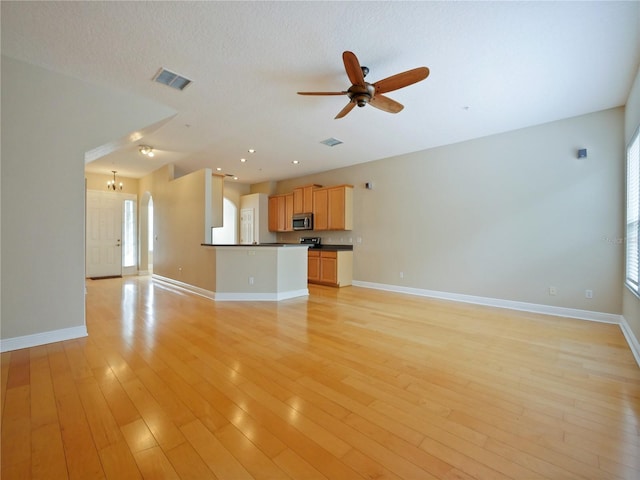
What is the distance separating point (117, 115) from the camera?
11.2ft

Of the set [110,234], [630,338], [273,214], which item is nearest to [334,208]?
[273,214]

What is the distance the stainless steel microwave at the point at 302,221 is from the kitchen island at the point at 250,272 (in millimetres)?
2322

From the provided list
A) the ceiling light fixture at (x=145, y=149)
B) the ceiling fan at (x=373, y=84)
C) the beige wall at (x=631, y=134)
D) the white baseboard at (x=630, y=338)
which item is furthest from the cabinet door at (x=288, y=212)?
the white baseboard at (x=630, y=338)

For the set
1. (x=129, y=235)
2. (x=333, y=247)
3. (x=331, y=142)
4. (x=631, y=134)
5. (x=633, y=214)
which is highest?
(x=331, y=142)

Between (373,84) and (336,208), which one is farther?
(336,208)

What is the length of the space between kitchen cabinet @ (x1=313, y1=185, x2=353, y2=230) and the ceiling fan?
364cm

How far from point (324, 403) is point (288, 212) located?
→ 255 inches

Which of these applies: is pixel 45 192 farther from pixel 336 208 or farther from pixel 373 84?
pixel 336 208

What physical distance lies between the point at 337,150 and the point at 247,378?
4578mm

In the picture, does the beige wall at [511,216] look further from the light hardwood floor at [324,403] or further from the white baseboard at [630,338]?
the light hardwood floor at [324,403]

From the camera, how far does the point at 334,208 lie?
6.89 metres

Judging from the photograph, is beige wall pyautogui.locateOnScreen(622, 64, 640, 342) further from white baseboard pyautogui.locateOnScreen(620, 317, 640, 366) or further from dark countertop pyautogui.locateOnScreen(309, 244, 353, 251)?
dark countertop pyautogui.locateOnScreen(309, 244, 353, 251)

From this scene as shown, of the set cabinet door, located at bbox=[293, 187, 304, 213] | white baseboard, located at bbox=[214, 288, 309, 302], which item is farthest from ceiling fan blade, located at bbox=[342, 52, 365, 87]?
cabinet door, located at bbox=[293, 187, 304, 213]

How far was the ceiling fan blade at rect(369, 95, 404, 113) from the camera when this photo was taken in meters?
3.00
